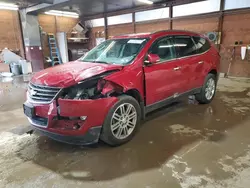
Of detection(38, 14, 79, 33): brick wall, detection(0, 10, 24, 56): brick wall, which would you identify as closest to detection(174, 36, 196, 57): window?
detection(0, 10, 24, 56): brick wall

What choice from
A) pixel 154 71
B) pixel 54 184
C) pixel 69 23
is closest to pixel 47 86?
pixel 54 184

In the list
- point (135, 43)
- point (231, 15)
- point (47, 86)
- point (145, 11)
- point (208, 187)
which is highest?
point (145, 11)

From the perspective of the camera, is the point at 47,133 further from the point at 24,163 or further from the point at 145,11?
the point at 145,11

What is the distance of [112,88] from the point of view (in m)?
2.35

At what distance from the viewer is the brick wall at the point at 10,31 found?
30.3ft

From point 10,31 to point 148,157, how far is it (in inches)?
399

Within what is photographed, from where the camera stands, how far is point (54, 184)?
6.11 ft

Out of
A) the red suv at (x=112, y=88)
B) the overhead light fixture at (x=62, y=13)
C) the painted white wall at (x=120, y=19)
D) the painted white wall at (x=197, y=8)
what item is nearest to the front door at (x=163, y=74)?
the red suv at (x=112, y=88)

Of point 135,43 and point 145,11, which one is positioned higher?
point 145,11

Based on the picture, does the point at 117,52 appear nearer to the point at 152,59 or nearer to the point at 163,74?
the point at 152,59

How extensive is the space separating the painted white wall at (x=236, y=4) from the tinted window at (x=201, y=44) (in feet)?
13.8

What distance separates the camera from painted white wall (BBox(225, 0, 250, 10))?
671 centimetres

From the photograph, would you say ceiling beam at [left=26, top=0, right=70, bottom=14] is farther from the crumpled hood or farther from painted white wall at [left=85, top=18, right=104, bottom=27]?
the crumpled hood

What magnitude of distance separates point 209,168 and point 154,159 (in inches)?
22.8
